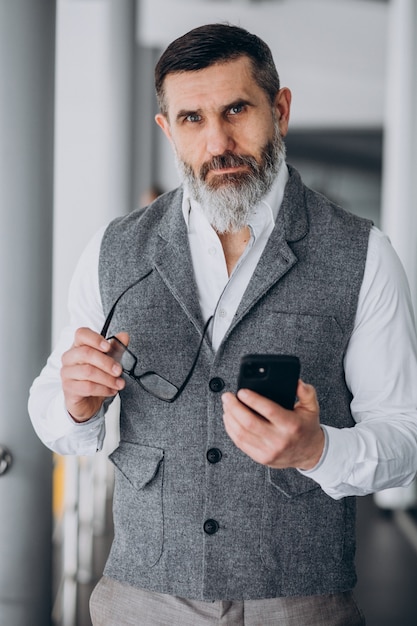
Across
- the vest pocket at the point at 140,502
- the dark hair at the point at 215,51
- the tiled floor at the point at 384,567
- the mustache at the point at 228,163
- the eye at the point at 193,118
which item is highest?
the dark hair at the point at 215,51

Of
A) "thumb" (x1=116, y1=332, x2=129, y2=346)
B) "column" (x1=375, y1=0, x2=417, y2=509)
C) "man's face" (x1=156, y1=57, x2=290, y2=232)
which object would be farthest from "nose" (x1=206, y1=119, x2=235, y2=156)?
"column" (x1=375, y1=0, x2=417, y2=509)

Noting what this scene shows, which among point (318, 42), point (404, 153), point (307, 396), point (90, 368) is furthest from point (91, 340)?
point (318, 42)

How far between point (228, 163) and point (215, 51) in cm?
21

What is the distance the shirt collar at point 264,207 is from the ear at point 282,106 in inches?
3.3

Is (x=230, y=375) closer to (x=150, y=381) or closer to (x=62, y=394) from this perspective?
(x=150, y=381)

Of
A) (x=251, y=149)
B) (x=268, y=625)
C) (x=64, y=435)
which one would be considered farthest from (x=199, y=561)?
(x=251, y=149)

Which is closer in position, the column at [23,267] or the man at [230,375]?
the man at [230,375]

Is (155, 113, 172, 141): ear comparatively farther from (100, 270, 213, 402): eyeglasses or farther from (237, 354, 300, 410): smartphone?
(237, 354, 300, 410): smartphone

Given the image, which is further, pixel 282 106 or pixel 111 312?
pixel 282 106

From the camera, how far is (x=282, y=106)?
1557mm

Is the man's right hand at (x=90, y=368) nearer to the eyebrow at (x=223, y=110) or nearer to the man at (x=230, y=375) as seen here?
the man at (x=230, y=375)

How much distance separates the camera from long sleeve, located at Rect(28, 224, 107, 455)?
141cm

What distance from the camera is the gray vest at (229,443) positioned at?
1358 mm

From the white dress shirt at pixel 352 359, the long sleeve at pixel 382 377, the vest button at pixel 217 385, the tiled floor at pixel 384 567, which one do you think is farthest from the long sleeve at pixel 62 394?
the tiled floor at pixel 384 567
